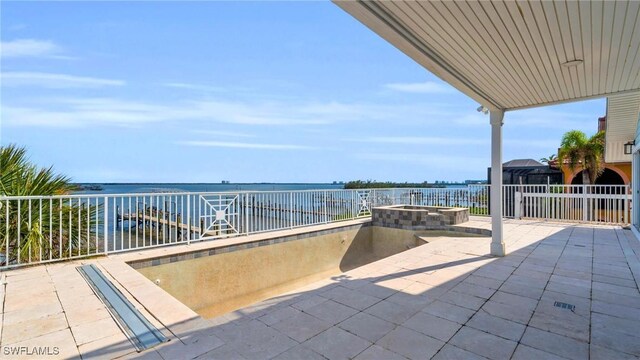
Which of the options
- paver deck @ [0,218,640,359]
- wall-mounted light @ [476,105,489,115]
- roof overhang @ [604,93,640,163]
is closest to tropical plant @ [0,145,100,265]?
paver deck @ [0,218,640,359]

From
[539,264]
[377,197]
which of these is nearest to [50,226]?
[539,264]

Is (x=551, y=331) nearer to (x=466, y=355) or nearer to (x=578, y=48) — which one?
(x=466, y=355)

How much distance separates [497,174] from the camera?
4.77 m

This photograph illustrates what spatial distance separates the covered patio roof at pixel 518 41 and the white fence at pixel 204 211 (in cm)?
387

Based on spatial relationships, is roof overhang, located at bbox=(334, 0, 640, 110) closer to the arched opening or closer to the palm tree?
the palm tree

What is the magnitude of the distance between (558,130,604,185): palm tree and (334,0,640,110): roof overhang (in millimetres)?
9105

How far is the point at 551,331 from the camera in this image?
2309 mm

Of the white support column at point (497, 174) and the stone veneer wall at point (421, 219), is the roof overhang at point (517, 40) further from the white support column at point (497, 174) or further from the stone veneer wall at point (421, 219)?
the stone veneer wall at point (421, 219)

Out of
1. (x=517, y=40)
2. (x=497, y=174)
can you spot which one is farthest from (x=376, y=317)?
(x=497, y=174)

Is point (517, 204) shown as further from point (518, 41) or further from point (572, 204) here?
point (518, 41)

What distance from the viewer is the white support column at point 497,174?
15.4 feet

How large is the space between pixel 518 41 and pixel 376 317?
103 inches

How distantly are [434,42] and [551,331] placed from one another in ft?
8.14

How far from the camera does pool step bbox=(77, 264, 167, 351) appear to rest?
2.10 m
